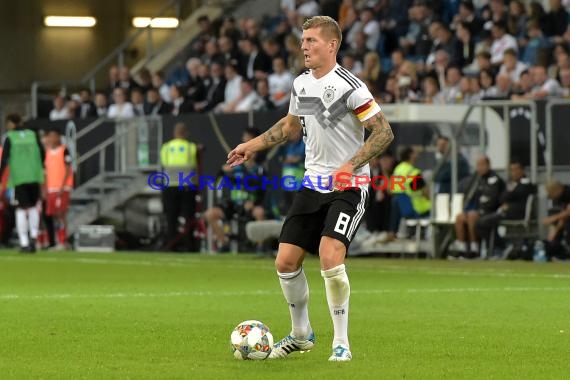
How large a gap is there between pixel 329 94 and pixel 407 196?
14608 mm

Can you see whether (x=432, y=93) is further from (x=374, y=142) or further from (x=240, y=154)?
(x=374, y=142)

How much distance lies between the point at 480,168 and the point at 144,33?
1650 cm

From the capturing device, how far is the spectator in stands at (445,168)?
2367 centimetres

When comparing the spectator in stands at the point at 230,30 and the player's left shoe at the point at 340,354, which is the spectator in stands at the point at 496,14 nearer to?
the spectator in stands at the point at 230,30

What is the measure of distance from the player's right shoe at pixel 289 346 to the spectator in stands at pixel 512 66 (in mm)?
14759

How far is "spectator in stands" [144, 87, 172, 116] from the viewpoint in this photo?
2906 cm

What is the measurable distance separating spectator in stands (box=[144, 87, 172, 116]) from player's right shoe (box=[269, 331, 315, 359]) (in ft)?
64.5

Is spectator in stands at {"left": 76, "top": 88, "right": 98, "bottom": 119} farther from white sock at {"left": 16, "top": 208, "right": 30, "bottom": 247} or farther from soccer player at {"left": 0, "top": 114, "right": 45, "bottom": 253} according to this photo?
white sock at {"left": 16, "top": 208, "right": 30, "bottom": 247}

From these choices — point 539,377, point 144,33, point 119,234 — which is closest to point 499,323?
point 539,377

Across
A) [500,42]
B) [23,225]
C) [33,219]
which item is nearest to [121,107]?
[33,219]

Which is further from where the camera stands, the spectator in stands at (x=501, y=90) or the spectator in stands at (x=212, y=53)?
the spectator in stands at (x=212, y=53)

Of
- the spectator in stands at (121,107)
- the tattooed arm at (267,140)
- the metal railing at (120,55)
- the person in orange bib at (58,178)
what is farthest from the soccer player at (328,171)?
the metal railing at (120,55)

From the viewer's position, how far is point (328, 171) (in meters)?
9.48

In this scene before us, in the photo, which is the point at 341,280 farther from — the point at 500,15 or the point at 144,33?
the point at 144,33
